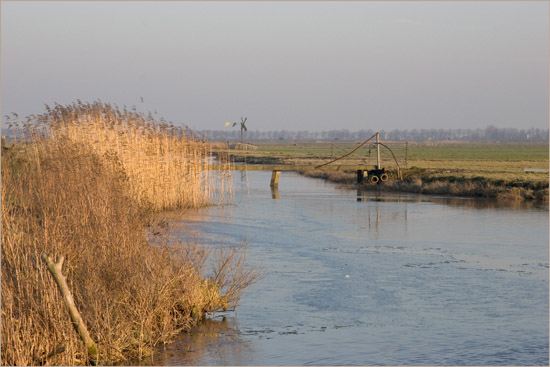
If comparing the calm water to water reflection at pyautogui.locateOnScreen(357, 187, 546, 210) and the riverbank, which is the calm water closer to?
water reflection at pyautogui.locateOnScreen(357, 187, 546, 210)

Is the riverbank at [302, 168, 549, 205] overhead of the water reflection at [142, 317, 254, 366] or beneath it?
overhead

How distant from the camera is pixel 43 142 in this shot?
65.1ft

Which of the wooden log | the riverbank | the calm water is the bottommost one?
the calm water

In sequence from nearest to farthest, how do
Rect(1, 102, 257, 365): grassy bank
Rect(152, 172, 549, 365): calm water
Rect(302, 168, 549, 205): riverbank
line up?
Rect(1, 102, 257, 365): grassy bank → Rect(152, 172, 549, 365): calm water → Rect(302, 168, 549, 205): riverbank

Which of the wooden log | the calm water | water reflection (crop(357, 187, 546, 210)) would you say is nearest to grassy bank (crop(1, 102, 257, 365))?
the wooden log

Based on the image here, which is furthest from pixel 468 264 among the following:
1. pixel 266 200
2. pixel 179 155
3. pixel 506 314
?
pixel 266 200

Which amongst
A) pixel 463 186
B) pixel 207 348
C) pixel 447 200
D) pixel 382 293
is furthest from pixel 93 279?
pixel 463 186

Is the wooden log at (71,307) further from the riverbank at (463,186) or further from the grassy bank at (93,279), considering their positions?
the riverbank at (463,186)

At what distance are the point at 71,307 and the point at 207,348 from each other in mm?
2529

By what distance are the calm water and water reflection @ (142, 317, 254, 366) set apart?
0.02 metres

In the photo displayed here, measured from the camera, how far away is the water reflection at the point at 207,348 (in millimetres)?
9453

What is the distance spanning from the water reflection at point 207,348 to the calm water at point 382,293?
0.02m

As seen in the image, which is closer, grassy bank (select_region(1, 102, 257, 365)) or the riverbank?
grassy bank (select_region(1, 102, 257, 365))

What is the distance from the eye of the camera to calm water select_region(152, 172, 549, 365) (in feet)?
33.0
